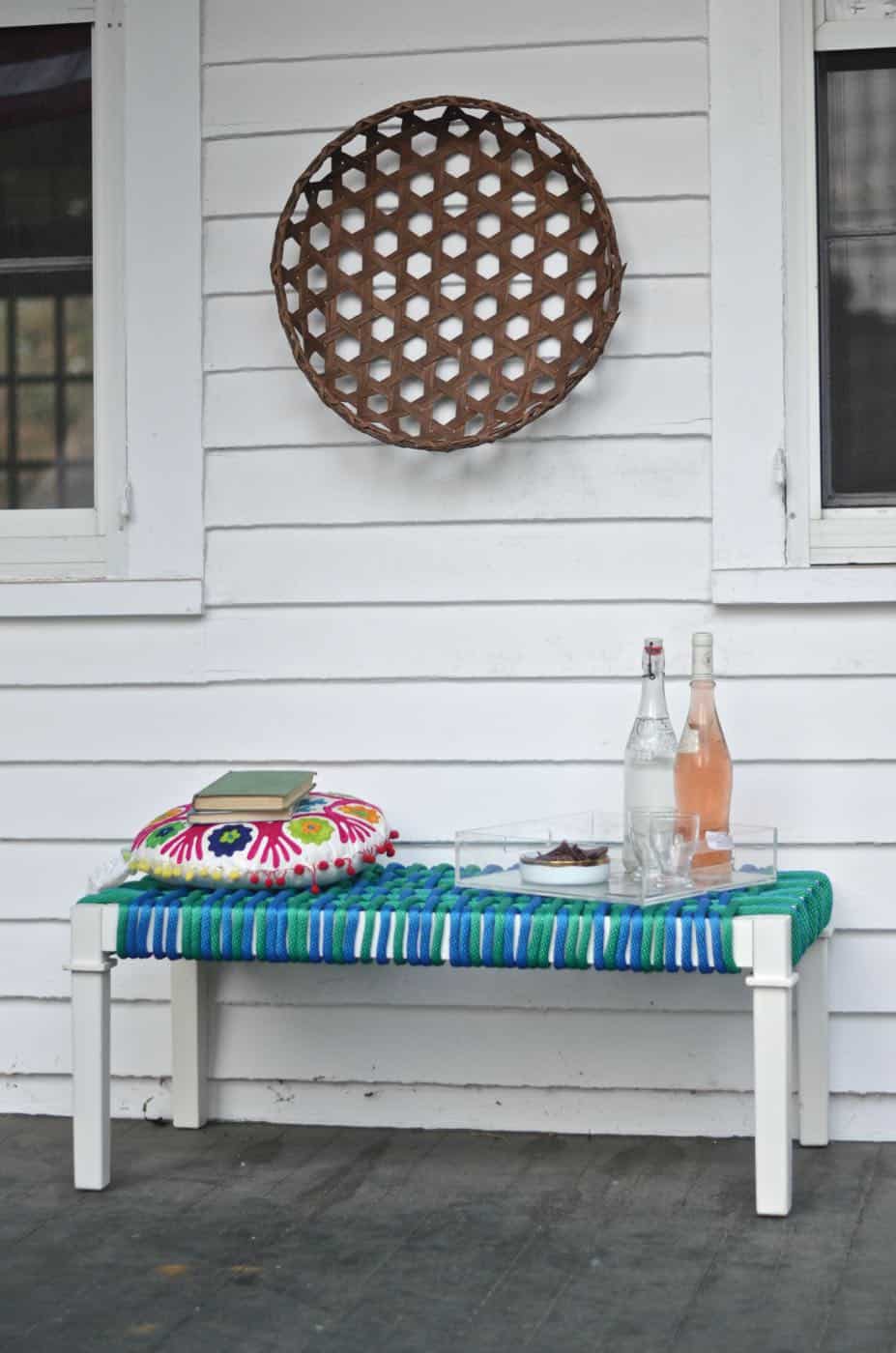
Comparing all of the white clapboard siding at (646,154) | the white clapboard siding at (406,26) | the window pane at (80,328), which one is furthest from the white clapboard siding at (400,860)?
the white clapboard siding at (406,26)

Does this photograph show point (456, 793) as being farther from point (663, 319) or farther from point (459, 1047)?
point (663, 319)

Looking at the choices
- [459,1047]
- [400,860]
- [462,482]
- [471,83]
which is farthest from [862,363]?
[459,1047]

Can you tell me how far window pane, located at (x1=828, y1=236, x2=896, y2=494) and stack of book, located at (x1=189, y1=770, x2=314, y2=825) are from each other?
119cm

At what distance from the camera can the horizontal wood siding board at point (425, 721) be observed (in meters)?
3.28

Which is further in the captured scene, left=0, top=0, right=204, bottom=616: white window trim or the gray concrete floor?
left=0, top=0, right=204, bottom=616: white window trim

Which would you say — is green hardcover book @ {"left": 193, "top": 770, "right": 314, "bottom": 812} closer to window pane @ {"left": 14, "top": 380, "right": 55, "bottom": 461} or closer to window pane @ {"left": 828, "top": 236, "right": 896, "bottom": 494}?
window pane @ {"left": 14, "top": 380, "right": 55, "bottom": 461}

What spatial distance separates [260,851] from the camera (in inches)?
116

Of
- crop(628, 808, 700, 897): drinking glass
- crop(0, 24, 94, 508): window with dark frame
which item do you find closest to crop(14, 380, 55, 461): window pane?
crop(0, 24, 94, 508): window with dark frame

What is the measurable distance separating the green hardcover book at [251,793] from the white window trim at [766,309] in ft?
2.85

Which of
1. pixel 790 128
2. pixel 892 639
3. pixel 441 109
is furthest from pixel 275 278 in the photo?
pixel 892 639

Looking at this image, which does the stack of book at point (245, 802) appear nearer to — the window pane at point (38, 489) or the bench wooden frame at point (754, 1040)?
the bench wooden frame at point (754, 1040)

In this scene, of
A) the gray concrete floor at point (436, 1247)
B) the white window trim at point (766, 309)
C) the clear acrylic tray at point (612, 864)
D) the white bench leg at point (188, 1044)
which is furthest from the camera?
the white bench leg at point (188, 1044)

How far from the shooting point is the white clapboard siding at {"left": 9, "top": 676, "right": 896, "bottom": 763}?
3.28 meters

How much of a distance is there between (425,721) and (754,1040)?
0.90 metres
